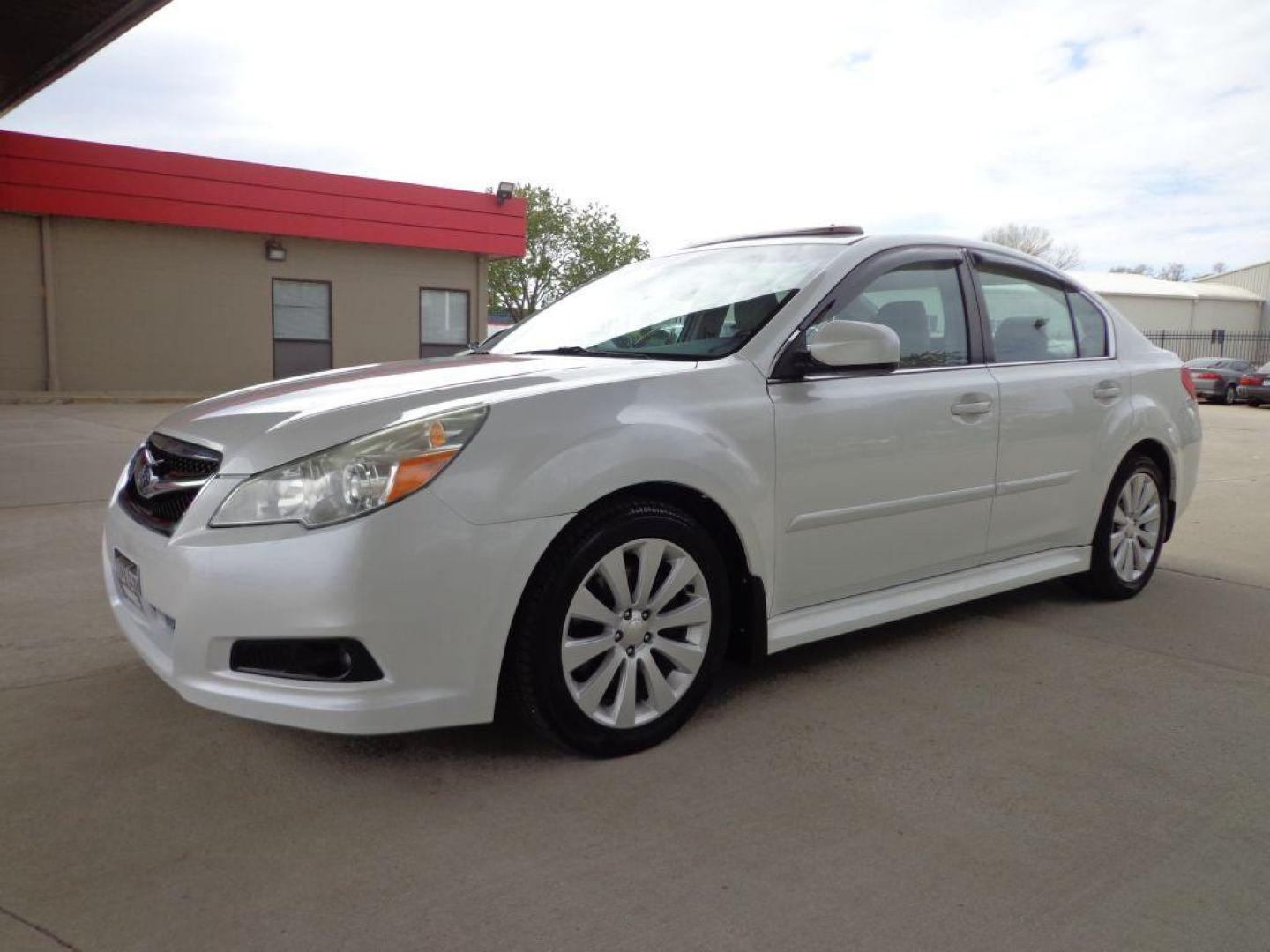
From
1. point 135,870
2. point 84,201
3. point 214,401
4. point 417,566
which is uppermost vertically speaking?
point 84,201

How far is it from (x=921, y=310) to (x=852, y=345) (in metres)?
0.77

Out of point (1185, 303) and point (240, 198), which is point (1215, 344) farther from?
point (240, 198)

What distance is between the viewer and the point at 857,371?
3426mm

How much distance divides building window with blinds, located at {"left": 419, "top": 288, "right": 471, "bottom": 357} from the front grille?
1806cm

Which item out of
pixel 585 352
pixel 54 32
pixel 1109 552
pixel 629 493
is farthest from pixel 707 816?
pixel 54 32

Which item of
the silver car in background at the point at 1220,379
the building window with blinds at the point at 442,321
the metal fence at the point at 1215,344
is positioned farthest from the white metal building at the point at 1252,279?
the building window with blinds at the point at 442,321

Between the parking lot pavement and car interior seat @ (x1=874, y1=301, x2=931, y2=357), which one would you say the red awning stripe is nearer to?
the parking lot pavement

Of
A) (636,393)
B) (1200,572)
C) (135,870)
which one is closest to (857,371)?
(636,393)

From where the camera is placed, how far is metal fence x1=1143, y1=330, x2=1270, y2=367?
142ft

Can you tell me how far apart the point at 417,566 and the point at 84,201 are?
17340 millimetres

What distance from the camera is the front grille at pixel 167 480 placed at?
2.78m

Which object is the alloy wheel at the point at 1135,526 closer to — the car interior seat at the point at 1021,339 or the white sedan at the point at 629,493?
the white sedan at the point at 629,493

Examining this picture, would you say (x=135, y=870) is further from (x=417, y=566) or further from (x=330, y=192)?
(x=330, y=192)

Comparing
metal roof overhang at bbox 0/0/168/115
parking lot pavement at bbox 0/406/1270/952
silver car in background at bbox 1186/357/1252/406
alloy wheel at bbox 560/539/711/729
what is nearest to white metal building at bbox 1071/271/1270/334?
silver car in background at bbox 1186/357/1252/406
